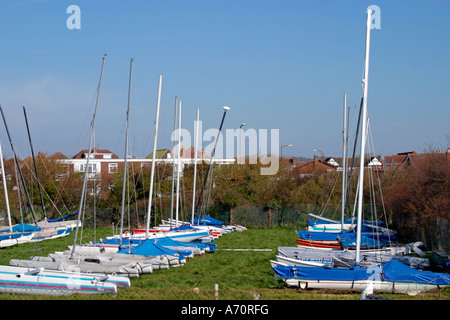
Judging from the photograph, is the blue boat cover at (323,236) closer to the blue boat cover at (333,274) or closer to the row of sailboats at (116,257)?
the row of sailboats at (116,257)

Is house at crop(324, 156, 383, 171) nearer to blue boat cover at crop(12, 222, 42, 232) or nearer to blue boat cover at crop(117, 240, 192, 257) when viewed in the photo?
blue boat cover at crop(117, 240, 192, 257)

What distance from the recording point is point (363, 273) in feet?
49.2

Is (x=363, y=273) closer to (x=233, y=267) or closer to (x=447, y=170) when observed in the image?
(x=233, y=267)

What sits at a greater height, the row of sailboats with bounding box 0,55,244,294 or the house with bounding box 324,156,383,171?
the house with bounding box 324,156,383,171

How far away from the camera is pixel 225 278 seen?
17.6 metres

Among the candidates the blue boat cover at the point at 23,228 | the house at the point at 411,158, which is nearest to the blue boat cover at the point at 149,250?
the blue boat cover at the point at 23,228

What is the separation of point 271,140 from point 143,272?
23.4m

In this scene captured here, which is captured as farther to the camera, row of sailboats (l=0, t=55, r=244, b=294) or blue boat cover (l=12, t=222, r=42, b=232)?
blue boat cover (l=12, t=222, r=42, b=232)

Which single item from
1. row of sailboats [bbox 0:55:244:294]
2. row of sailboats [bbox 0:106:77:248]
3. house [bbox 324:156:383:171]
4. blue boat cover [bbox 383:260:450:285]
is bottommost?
row of sailboats [bbox 0:106:77:248]

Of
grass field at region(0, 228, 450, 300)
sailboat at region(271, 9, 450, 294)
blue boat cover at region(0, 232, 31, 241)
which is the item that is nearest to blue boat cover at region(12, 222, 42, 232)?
grass field at region(0, 228, 450, 300)

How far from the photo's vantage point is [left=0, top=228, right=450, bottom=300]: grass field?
13359 mm
